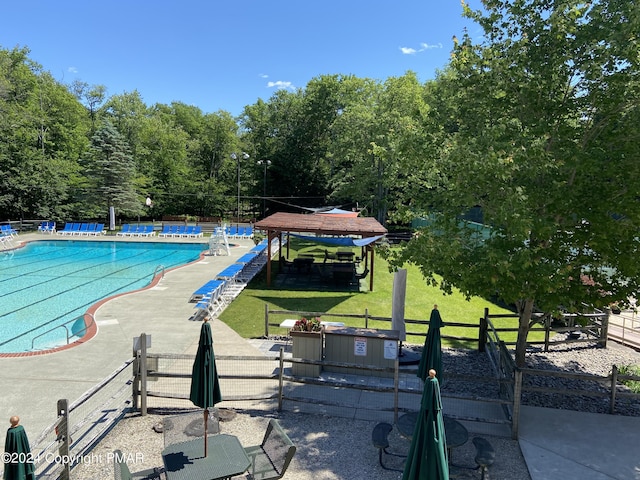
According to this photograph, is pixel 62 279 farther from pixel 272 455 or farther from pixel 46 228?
pixel 272 455

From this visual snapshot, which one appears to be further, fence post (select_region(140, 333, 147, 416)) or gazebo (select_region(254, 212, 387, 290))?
gazebo (select_region(254, 212, 387, 290))

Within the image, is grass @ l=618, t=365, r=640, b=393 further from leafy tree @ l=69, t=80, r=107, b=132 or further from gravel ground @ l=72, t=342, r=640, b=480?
leafy tree @ l=69, t=80, r=107, b=132

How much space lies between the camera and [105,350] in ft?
35.7

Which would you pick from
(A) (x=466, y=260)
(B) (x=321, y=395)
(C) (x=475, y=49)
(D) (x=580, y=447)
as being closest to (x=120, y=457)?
(B) (x=321, y=395)

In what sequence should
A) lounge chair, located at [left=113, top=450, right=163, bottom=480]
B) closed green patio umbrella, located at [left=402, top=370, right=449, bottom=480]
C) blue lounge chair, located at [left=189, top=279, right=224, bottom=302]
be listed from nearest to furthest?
closed green patio umbrella, located at [left=402, top=370, right=449, bottom=480]
lounge chair, located at [left=113, top=450, right=163, bottom=480]
blue lounge chair, located at [left=189, top=279, right=224, bottom=302]

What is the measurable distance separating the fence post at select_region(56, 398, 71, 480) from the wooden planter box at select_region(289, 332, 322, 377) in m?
4.97

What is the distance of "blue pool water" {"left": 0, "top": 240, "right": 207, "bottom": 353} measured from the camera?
1358 cm

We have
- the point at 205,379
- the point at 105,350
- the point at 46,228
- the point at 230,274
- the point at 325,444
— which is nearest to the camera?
the point at 205,379

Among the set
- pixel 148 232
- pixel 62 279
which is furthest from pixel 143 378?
pixel 148 232

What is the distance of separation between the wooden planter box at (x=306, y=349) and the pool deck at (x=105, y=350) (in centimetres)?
162

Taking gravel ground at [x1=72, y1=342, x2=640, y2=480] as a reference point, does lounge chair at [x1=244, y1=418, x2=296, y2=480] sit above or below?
above

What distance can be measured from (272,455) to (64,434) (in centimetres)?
297

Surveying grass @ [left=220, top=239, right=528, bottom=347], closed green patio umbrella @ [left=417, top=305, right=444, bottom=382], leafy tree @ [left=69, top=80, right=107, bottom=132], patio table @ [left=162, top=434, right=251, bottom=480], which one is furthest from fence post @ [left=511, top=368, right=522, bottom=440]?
leafy tree @ [left=69, top=80, right=107, bottom=132]

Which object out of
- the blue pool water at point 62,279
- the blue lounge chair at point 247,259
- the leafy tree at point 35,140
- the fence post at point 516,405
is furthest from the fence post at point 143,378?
the leafy tree at point 35,140
